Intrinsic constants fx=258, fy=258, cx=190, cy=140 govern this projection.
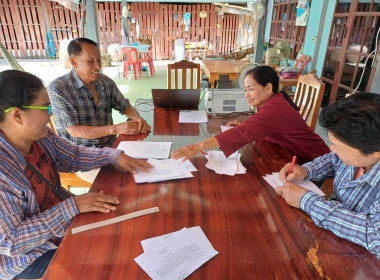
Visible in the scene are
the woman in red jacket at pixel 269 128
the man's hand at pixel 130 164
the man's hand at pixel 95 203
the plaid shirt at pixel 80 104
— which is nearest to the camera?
the man's hand at pixel 95 203

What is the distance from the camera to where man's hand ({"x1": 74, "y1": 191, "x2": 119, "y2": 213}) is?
952 mm

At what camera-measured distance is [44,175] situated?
1121 mm

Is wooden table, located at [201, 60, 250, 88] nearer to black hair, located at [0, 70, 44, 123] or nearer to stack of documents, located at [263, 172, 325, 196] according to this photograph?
stack of documents, located at [263, 172, 325, 196]

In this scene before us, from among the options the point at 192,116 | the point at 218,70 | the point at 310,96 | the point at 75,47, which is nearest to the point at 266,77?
the point at 192,116

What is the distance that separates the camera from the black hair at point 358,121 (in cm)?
81

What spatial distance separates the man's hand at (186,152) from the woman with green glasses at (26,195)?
407mm

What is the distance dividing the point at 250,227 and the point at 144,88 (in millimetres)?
5067

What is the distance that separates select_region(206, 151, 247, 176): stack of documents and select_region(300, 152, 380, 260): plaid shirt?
0.37m

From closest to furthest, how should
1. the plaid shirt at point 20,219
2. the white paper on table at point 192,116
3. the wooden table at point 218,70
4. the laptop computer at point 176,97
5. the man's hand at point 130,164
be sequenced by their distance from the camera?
1. the plaid shirt at point 20,219
2. the man's hand at point 130,164
3. the white paper on table at point 192,116
4. the laptop computer at point 176,97
5. the wooden table at point 218,70

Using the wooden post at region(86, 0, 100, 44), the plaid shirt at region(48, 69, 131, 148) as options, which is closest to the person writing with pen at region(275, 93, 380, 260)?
the plaid shirt at region(48, 69, 131, 148)

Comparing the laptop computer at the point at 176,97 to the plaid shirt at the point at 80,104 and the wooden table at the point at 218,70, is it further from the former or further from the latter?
the wooden table at the point at 218,70

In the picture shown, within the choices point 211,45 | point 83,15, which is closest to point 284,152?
point 83,15

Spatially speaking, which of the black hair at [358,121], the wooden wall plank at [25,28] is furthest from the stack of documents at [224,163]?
the wooden wall plank at [25,28]

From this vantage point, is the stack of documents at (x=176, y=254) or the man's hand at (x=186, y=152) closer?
the stack of documents at (x=176, y=254)
